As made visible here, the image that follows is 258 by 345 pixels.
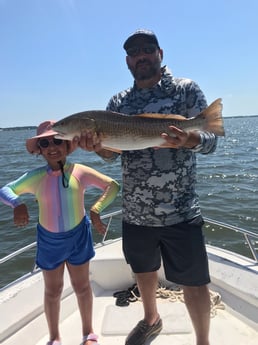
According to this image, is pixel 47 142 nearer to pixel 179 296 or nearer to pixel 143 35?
pixel 143 35

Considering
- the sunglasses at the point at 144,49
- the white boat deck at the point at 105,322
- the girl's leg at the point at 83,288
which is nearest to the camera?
the sunglasses at the point at 144,49

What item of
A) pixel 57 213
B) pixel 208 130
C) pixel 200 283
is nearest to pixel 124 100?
pixel 208 130

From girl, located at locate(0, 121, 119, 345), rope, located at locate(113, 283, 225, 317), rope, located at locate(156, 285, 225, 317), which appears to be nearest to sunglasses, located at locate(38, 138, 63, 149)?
girl, located at locate(0, 121, 119, 345)

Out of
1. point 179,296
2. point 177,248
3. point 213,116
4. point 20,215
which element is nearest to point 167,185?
point 177,248

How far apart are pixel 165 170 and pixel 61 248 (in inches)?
43.3

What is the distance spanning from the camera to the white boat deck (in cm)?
357

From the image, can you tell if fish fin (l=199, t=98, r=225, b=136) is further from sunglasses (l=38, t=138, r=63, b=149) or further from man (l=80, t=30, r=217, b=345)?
sunglasses (l=38, t=138, r=63, b=149)

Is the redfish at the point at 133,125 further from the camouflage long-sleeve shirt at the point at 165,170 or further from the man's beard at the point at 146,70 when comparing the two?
the man's beard at the point at 146,70

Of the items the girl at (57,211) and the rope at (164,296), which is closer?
the girl at (57,211)

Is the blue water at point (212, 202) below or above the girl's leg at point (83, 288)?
below

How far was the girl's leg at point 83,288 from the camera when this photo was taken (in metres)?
3.21

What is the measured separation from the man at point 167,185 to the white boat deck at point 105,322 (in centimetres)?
64

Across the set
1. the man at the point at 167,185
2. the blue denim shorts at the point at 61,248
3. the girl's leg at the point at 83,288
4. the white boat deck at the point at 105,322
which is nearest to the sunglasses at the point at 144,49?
the man at the point at 167,185

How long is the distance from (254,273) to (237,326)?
59 cm
